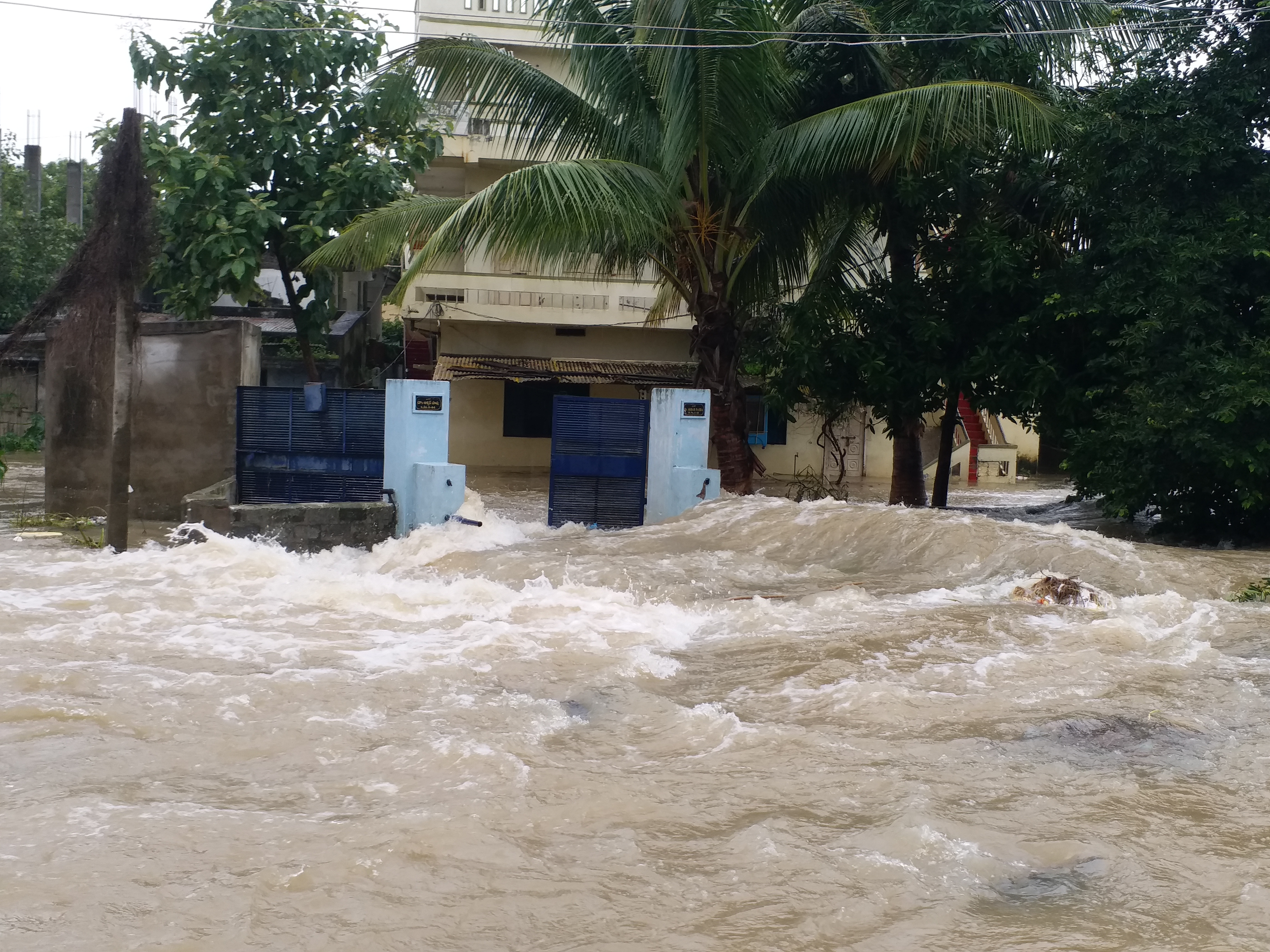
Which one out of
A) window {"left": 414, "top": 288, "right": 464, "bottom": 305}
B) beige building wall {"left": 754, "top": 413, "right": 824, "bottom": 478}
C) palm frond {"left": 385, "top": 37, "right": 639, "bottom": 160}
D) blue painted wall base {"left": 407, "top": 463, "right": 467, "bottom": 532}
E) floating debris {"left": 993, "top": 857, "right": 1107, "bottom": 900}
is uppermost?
palm frond {"left": 385, "top": 37, "right": 639, "bottom": 160}

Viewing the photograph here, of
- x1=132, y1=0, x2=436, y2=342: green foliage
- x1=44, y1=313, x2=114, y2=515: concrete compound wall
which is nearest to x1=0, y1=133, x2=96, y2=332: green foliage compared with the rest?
x1=132, y1=0, x2=436, y2=342: green foliage

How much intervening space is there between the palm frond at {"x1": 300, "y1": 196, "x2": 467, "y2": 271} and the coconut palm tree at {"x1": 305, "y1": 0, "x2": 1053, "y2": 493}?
2cm

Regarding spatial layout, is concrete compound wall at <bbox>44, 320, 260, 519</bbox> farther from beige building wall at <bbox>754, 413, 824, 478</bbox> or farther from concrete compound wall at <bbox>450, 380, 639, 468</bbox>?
beige building wall at <bbox>754, 413, 824, 478</bbox>

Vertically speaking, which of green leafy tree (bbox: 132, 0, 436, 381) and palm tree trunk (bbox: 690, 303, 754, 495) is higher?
green leafy tree (bbox: 132, 0, 436, 381)

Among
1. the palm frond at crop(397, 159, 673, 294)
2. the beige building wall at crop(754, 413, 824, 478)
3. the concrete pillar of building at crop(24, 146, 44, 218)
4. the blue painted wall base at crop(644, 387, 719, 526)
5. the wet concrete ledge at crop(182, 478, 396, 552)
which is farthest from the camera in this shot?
the concrete pillar of building at crop(24, 146, 44, 218)

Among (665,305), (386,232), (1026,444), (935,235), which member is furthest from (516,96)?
(1026,444)

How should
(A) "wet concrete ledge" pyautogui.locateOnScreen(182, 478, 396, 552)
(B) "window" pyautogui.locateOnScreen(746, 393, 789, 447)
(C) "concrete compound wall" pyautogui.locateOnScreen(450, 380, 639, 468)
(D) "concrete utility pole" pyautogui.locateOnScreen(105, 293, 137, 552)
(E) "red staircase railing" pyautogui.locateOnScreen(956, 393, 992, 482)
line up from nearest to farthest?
(D) "concrete utility pole" pyautogui.locateOnScreen(105, 293, 137, 552) < (A) "wet concrete ledge" pyautogui.locateOnScreen(182, 478, 396, 552) < (B) "window" pyautogui.locateOnScreen(746, 393, 789, 447) < (C) "concrete compound wall" pyautogui.locateOnScreen(450, 380, 639, 468) < (E) "red staircase railing" pyautogui.locateOnScreen(956, 393, 992, 482)

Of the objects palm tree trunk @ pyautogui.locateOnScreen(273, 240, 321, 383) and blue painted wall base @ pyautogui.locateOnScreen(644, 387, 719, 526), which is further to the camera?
palm tree trunk @ pyautogui.locateOnScreen(273, 240, 321, 383)

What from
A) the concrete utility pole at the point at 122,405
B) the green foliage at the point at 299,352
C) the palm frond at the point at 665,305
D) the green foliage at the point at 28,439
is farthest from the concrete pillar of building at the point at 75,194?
the concrete utility pole at the point at 122,405

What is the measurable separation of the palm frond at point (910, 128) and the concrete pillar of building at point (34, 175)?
73.4 ft

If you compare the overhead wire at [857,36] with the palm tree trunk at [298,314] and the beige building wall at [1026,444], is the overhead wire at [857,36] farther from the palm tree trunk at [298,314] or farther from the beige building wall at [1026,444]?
the beige building wall at [1026,444]

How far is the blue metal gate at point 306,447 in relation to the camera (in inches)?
478

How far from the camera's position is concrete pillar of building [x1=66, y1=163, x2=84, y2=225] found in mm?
29375

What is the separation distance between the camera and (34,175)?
30.5 meters
